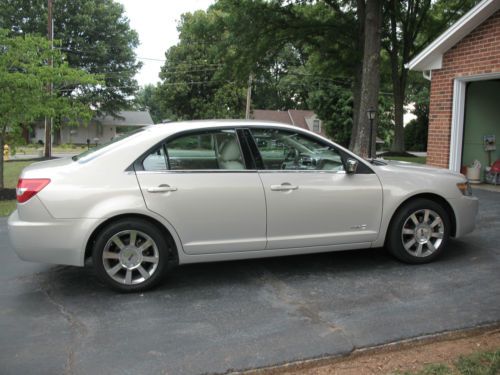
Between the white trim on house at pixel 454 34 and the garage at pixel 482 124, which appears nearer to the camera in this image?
the white trim on house at pixel 454 34

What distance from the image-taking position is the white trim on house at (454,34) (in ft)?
31.3

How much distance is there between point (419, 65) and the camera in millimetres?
11219

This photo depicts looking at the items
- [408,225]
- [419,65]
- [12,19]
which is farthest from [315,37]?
[12,19]

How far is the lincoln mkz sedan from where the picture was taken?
167 inches

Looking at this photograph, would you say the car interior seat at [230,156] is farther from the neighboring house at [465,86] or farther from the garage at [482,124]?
the garage at [482,124]

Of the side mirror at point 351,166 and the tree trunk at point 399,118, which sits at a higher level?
the tree trunk at point 399,118

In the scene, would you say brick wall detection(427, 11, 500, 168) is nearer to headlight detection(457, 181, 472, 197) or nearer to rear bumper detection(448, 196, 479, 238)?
headlight detection(457, 181, 472, 197)

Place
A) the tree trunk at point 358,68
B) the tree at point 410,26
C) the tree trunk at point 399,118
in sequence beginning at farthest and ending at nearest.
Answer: the tree trunk at point 399,118 → the tree at point 410,26 → the tree trunk at point 358,68

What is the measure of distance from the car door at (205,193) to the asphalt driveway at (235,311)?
1.58 feet

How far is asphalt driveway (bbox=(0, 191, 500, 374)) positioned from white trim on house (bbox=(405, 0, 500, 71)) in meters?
6.19

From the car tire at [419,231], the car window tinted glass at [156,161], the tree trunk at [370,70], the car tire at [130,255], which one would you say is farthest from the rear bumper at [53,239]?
the tree trunk at [370,70]

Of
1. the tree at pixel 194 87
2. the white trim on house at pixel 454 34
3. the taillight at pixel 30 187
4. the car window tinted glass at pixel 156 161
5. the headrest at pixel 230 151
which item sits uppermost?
the tree at pixel 194 87

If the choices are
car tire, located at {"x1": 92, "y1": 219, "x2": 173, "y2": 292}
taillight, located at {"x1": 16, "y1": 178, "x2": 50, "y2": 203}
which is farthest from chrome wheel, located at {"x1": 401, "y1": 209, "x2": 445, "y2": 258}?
taillight, located at {"x1": 16, "y1": 178, "x2": 50, "y2": 203}

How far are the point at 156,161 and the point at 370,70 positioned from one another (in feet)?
33.1
